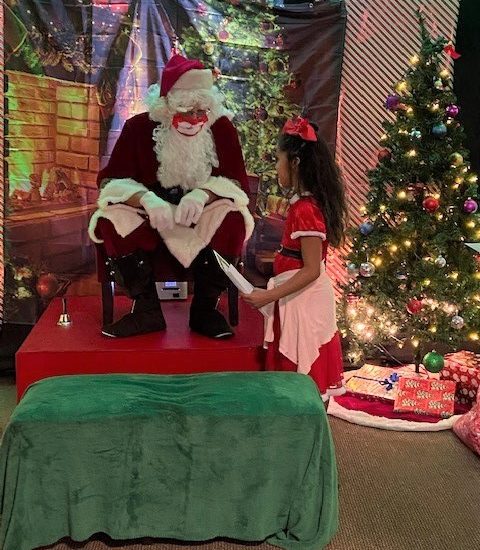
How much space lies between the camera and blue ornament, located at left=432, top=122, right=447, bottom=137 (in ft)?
10.8

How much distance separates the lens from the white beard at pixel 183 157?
2.82 meters

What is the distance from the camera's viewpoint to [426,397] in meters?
3.26

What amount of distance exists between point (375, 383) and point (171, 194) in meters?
1.61

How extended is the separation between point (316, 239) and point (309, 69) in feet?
6.22

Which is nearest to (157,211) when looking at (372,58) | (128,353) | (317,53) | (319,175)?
(128,353)

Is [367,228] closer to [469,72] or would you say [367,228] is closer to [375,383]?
[375,383]

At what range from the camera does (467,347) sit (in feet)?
13.4

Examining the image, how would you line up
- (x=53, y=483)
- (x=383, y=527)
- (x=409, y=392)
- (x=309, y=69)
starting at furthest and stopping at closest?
(x=309, y=69), (x=409, y=392), (x=383, y=527), (x=53, y=483)

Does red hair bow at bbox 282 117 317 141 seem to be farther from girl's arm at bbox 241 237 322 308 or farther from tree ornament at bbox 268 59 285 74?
tree ornament at bbox 268 59 285 74

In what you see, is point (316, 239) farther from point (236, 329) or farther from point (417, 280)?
point (417, 280)

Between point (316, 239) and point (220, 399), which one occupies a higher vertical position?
point (316, 239)

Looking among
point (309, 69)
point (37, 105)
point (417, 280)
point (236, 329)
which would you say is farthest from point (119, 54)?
point (417, 280)

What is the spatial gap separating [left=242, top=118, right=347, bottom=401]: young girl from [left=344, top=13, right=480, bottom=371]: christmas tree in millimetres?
1087

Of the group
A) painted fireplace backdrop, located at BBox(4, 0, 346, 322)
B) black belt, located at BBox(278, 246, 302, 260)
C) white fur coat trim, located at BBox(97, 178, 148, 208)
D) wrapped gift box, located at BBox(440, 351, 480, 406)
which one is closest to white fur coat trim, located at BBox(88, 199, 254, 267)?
white fur coat trim, located at BBox(97, 178, 148, 208)
